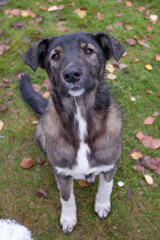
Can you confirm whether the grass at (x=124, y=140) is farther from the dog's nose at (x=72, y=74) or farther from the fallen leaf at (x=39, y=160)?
the dog's nose at (x=72, y=74)

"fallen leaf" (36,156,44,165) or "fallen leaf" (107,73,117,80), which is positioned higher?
"fallen leaf" (107,73,117,80)

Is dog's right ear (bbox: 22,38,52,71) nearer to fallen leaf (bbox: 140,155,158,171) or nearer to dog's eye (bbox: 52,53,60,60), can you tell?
dog's eye (bbox: 52,53,60,60)

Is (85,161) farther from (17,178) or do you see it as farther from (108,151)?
(17,178)

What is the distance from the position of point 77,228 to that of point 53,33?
4097 millimetres

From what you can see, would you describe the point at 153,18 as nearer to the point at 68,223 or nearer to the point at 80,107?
the point at 80,107

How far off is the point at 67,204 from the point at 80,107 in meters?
1.34

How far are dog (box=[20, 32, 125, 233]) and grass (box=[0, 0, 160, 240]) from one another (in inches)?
25.5

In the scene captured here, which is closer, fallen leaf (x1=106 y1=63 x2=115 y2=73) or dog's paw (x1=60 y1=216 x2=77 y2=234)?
dog's paw (x1=60 y1=216 x2=77 y2=234)

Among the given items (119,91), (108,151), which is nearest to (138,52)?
(119,91)

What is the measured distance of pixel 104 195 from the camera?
3377 mm

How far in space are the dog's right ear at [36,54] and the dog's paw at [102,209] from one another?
2.02 m

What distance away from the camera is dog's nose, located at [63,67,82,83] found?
229 cm

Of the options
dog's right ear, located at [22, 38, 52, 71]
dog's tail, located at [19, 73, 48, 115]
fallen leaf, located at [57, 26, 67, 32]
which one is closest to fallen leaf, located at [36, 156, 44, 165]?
dog's tail, located at [19, 73, 48, 115]

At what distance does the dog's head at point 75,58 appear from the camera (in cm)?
238
